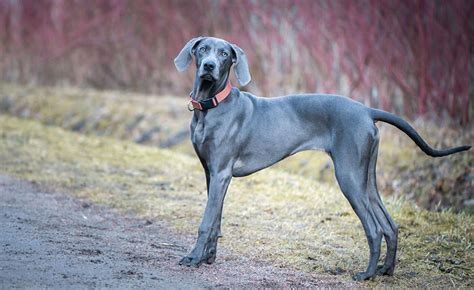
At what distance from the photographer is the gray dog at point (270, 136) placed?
4.87 m

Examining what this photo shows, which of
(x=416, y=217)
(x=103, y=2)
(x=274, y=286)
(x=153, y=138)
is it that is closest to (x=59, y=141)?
(x=153, y=138)

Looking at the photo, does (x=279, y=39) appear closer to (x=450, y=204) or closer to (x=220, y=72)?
(x=450, y=204)

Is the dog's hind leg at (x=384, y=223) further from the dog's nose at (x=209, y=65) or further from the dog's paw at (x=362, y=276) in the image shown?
the dog's nose at (x=209, y=65)

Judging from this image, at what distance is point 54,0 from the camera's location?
48.4 feet

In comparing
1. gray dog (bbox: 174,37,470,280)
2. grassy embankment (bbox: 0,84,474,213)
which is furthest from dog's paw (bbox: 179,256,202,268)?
grassy embankment (bbox: 0,84,474,213)

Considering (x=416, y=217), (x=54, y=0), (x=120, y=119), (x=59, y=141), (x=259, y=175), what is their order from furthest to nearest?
(x=54, y=0), (x=120, y=119), (x=59, y=141), (x=259, y=175), (x=416, y=217)

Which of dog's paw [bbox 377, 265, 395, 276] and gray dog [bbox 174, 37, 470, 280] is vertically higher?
gray dog [bbox 174, 37, 470, 280]

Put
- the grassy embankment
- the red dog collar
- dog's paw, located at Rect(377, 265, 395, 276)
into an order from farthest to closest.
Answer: the grassy embankment, the red dog collar, dog's paw, located at Rect(377, 265, 395, 276)

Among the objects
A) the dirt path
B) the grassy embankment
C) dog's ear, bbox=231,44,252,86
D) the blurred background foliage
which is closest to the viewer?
the dirt path

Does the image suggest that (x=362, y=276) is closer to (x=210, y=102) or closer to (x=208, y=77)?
(x=210, y=102)

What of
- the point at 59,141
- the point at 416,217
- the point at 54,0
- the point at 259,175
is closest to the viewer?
the point at 416,217

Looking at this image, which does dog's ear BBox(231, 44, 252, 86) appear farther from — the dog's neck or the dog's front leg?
the dog's front leg

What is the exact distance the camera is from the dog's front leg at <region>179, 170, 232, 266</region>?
4.85 m

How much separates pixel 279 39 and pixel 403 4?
96.1 inches
